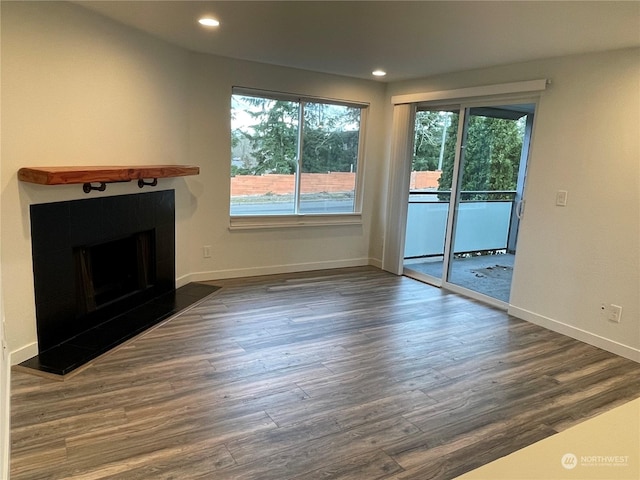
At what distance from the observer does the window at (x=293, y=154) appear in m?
4.83

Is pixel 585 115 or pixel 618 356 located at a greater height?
pixel 585 115

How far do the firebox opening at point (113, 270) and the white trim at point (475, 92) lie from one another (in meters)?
3.22

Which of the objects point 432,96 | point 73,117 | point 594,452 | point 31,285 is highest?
point 432,96

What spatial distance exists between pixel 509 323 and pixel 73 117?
154 inches

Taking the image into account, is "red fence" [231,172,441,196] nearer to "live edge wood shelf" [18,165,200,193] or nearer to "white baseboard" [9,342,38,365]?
"live edge wood shelf" [18,165,200,193]

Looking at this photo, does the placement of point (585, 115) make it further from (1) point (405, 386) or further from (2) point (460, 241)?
(1) point (405, 386)

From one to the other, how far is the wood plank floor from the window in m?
1.51

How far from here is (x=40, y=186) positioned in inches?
108

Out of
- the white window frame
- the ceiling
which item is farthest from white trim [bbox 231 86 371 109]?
the ceiling

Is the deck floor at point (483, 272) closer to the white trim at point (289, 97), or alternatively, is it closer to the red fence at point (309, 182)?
the red fence at point (309, 182)

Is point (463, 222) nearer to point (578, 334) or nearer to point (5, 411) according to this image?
point (578, 334)

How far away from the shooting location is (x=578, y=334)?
3703 millimetres

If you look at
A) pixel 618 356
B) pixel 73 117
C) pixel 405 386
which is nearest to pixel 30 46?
pixel 73 117

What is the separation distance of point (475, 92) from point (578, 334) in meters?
2.44
